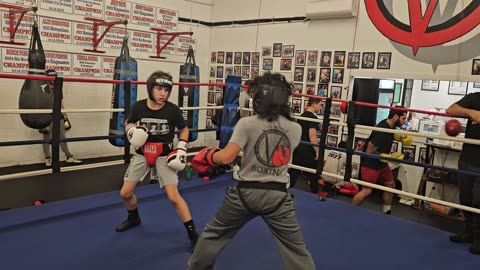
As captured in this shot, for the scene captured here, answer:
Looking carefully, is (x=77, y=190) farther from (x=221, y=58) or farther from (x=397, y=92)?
(x=397, y=92)

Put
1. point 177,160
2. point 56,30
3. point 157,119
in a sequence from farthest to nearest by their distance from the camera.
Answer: point 56,30 < point 157,119 < point 177,160

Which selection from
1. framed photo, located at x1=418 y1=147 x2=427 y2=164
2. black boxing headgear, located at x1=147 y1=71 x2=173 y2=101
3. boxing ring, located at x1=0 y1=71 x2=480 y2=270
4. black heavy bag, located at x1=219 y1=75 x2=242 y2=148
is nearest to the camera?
boxing ring, located at x1=0 y1=71 x2=480 y2=270

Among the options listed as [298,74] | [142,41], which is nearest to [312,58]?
[298,74]

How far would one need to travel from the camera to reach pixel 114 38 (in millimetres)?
5656

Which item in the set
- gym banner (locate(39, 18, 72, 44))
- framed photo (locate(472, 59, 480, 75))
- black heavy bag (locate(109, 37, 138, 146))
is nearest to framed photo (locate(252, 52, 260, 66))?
black heavy bag (locate(109, 37, 138, 146))

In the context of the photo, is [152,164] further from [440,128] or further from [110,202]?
[440,128]

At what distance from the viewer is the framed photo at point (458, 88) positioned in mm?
5262

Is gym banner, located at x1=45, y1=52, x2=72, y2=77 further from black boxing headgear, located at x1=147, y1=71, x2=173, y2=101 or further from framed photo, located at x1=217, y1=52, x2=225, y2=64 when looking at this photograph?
black boxing headgear, located at x1=147, y1=71, x2=173, y2=101

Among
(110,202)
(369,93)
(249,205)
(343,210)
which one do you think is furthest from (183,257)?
(369,93)

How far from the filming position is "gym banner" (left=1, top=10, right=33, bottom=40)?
4664 millimetres

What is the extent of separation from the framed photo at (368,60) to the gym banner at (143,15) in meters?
3.15

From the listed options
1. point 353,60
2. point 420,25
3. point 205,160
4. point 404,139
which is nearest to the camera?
point 205,160

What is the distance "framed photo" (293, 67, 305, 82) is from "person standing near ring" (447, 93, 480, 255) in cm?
294

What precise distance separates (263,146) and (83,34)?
449cm
